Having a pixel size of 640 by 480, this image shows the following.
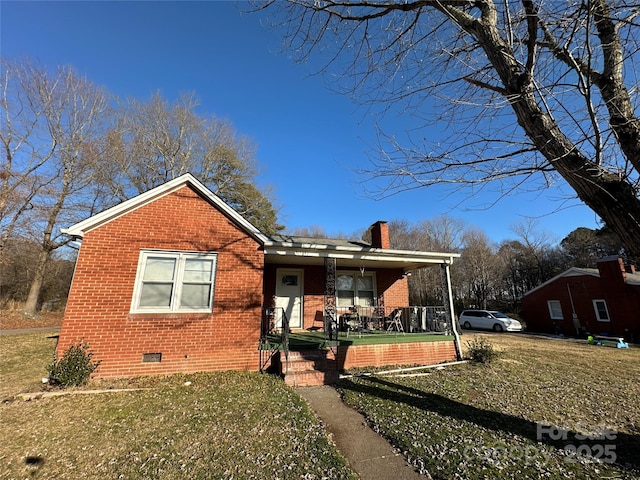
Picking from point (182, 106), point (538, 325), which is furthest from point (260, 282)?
point (538, 325)

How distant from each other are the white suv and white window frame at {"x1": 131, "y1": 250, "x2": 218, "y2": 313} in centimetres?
2261

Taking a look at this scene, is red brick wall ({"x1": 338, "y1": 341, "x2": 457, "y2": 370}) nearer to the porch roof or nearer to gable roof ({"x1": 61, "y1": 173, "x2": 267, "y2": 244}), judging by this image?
the porch roof

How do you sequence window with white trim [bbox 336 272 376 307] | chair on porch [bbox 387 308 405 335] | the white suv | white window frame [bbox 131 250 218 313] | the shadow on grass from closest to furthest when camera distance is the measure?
the shadow on grass, white window frame [bbox 131 250 218 313], chair on porch [bbox 387 308 405 335], window with white trim [bbox 336 272 376 307], the white suv

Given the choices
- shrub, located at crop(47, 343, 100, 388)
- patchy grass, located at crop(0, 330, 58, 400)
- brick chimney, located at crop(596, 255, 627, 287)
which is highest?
brick chimney, located at crop(596, 255, 627, 287)

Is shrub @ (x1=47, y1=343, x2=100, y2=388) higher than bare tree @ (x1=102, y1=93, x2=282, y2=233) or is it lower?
lower

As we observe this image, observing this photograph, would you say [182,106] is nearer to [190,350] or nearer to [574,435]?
[190,350]

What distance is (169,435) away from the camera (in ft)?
13.4

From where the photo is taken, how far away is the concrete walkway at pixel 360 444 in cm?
332

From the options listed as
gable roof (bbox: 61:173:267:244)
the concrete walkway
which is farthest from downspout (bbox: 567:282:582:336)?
gable roof (bbox: 61:173:267:244)

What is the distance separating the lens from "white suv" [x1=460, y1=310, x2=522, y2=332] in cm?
2173

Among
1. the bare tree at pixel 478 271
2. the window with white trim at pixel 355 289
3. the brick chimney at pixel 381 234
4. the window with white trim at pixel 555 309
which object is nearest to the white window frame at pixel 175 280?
the window with white trim at pixel 355 289

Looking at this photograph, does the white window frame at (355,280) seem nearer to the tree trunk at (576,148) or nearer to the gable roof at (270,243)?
the gable roof at (270,243)

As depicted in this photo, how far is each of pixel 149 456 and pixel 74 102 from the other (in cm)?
2435

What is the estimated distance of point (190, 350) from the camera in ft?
22.5
